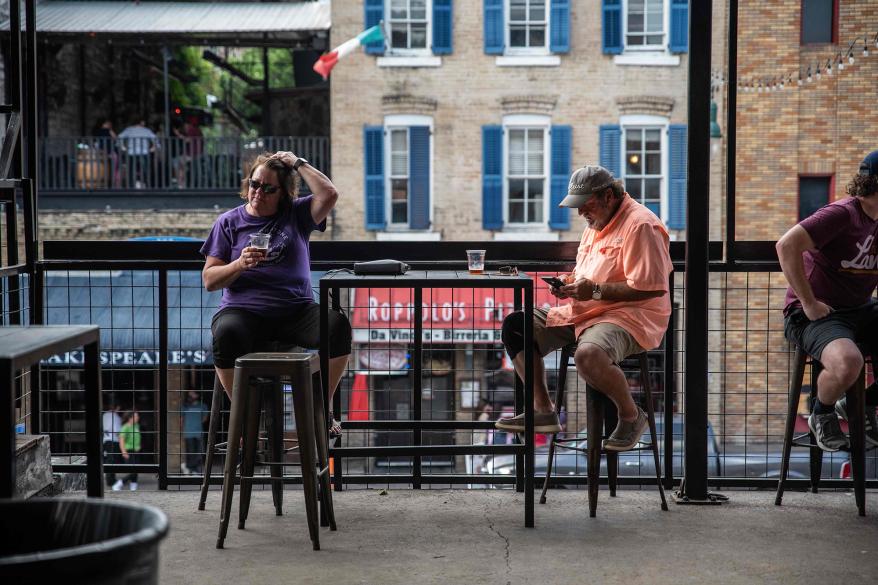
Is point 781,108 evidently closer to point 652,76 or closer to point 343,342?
point 652,76

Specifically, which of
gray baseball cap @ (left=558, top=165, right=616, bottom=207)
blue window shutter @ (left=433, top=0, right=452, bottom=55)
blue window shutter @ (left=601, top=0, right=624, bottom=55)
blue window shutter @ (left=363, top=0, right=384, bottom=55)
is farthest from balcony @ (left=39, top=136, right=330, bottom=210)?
gray baseball cap @ (left=558, top=165, right=616, bottom=207)

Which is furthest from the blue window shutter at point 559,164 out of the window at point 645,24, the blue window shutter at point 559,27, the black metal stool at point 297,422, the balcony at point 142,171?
the black metal stool at point 297,422

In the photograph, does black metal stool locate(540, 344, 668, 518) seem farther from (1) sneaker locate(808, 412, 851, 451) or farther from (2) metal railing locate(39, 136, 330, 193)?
(2) metal railing locate(39, 136, 330, 193)

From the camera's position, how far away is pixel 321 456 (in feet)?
12.0

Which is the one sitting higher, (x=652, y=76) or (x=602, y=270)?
(x=652, y=76)

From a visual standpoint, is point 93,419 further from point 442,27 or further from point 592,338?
point 442,27

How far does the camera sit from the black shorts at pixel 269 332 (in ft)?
12.7

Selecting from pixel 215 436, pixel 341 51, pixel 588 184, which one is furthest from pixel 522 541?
pixel 341 51

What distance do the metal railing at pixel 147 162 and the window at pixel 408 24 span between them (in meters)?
2.13

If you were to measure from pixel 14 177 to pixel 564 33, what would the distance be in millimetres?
13830

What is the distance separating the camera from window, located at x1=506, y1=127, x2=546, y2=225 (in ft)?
56.7

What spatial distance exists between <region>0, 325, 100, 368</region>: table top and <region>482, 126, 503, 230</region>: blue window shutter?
1486 cm

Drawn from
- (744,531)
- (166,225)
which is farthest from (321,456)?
(166,225)

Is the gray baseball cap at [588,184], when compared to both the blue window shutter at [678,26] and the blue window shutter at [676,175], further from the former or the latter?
the blue window shutter at [678,26]
